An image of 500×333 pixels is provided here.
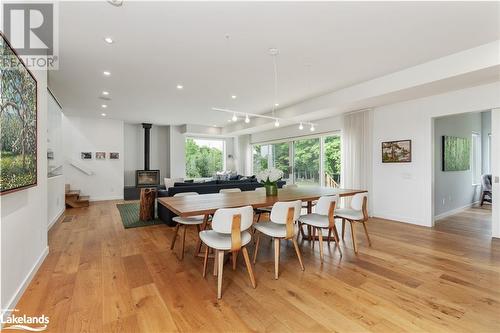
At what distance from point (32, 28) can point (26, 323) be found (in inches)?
114

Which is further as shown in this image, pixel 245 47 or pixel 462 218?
pixel 462 218

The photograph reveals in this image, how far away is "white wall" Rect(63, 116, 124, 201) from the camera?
25.2 ft

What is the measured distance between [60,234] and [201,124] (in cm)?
592

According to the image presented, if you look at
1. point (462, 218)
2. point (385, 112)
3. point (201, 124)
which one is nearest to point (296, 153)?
point (385, 112)

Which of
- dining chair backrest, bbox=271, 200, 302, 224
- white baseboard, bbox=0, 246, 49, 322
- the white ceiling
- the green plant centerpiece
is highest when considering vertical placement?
the white ceiling

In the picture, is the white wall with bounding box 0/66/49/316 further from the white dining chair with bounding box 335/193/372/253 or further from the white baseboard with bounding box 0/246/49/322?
the white dining chair with bounding box 335/193/372/253

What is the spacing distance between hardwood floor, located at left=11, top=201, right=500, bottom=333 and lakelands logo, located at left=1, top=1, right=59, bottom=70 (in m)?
2.36

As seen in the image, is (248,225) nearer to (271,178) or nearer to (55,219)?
(271,178)

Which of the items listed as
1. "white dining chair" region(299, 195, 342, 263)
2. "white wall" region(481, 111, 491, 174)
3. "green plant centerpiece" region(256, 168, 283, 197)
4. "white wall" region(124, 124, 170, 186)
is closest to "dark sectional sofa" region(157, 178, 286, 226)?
"green plant centerpiece" region(256, 168, 283, 197)

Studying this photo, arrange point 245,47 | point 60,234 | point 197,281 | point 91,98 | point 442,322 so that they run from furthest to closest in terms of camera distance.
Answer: point 91,98 < point 60,234 < point 245,47 < point 197,281 < point 442,322

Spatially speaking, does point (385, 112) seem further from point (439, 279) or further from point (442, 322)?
point (442, 322)

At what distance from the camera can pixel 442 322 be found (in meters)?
1.83

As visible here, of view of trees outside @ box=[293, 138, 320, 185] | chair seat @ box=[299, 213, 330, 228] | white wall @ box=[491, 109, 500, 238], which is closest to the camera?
chair seat @ box=[299, 213, 330, 228]

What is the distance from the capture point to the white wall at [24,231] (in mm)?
1916
